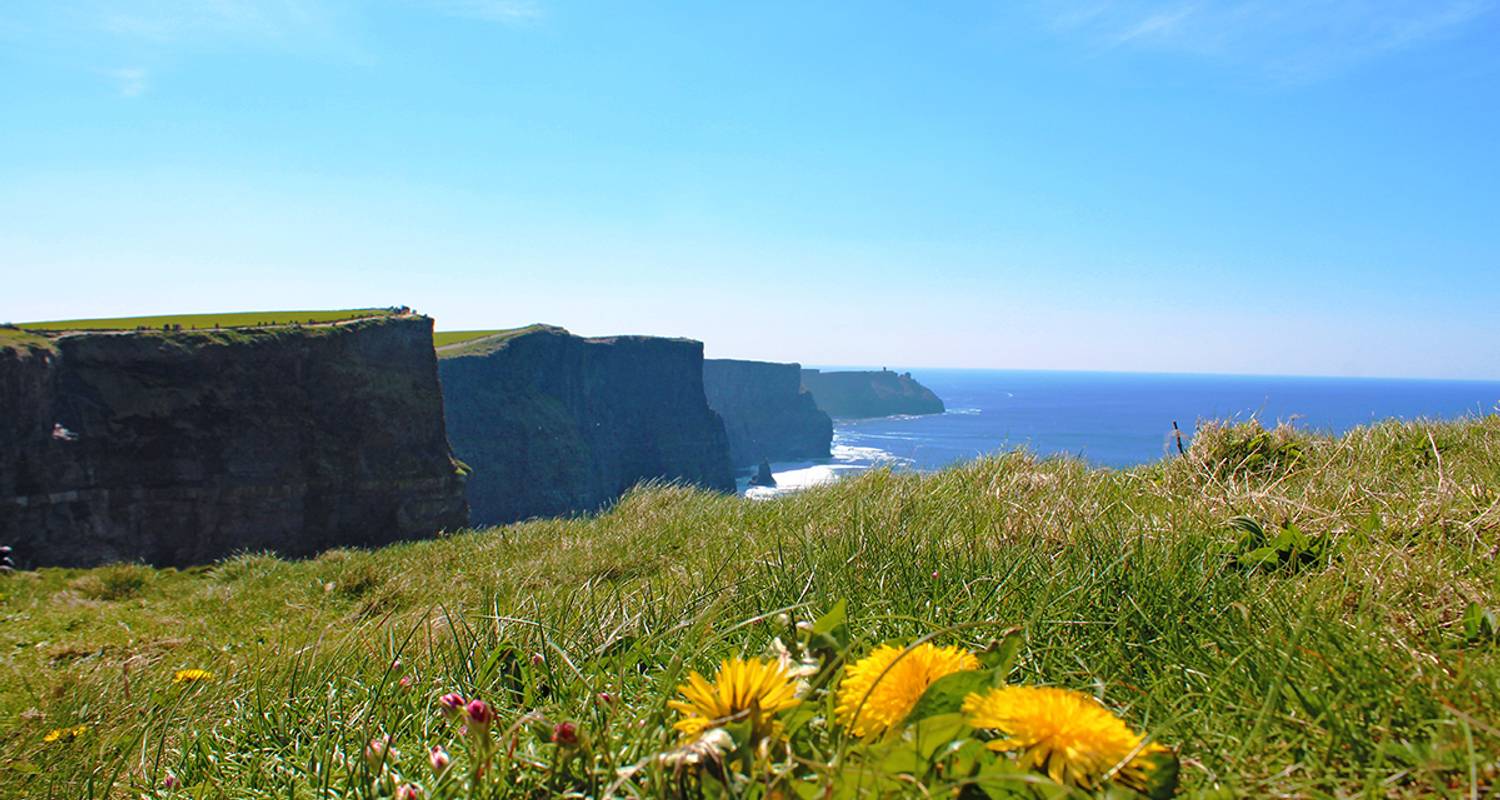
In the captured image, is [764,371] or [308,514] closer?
[308,514]

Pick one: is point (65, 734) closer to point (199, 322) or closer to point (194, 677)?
point (194, 677)

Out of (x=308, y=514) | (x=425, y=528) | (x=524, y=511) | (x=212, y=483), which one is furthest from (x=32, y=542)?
(x=524, y=511)

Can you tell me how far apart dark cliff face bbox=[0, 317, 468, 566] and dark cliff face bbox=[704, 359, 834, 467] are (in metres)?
80.4

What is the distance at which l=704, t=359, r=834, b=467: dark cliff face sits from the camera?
12294cm

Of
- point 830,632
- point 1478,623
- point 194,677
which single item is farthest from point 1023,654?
point 194,677

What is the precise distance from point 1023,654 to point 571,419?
2925 inches

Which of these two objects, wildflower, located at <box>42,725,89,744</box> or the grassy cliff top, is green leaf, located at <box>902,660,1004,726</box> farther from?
the grassy cliff top

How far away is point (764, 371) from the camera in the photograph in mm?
125562

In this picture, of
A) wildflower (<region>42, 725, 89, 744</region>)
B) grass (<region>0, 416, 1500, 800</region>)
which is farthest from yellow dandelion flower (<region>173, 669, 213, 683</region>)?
wildflower (<region>42, 725, 89, 744</region>)

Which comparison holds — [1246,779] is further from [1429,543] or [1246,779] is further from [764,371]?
[764,371]

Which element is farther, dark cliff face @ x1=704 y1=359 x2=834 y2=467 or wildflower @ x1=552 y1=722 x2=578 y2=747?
dark cliff face @ x1=704 y1=359 x2=834 y2=467

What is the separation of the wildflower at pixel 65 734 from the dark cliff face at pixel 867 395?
550 ft

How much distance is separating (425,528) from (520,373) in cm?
3137

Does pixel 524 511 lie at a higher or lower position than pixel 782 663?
lower
